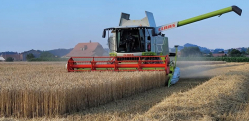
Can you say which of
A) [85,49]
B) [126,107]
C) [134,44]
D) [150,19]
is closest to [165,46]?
[150,19]

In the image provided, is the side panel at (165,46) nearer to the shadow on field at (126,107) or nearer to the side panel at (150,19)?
the side panel at (150,19)

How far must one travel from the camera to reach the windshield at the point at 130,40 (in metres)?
12.5

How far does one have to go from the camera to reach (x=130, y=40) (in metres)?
12.7

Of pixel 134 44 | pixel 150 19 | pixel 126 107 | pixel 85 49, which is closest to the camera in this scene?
pixel 126 107

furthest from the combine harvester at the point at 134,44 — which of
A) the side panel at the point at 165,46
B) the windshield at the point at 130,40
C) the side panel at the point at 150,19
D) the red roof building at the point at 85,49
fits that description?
the red roof building at the point at 85,49

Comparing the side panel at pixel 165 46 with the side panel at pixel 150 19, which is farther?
the side panel at pixel 165 46

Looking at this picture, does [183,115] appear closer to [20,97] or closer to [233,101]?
[233,101]

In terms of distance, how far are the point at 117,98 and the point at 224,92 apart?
257cm

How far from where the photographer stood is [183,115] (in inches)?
192

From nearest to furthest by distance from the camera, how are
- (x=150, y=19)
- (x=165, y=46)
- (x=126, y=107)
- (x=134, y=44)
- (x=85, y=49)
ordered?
(x=126, y=107) < (x=134, y=44) < (x=150, y=19) < (x=165, y=46) < (x=85, y=49)

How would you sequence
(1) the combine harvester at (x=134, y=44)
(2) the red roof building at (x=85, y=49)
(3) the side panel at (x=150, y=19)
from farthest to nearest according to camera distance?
1. (2) the red roof building at (x=85, y=49)
2. (3) the side panel at (x=150, y=19)
3. (1) the combine harvester at (x=134, y=44)

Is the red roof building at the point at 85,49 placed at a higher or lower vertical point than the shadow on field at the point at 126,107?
higher

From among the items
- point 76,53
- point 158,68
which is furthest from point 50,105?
point 76,53

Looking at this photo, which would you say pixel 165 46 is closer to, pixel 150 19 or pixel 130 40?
pixel 150 19
